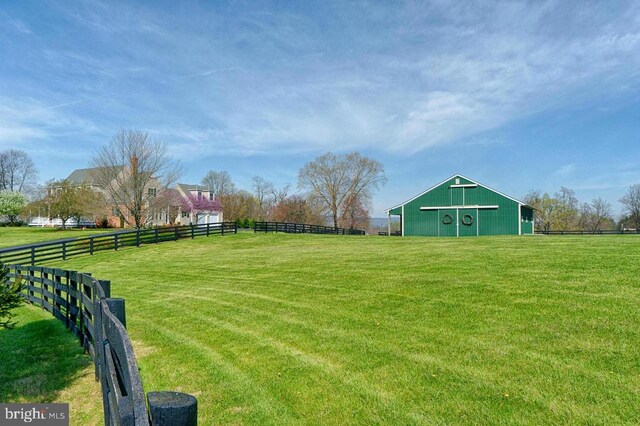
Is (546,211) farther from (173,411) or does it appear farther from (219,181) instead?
Result: (173,411)

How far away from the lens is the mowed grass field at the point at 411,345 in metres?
3.64

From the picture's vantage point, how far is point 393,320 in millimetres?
6188

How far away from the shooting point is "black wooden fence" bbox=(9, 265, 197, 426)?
5.10 ft

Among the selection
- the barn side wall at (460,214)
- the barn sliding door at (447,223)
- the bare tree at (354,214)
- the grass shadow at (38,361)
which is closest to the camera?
the grass shadow at (38,361)

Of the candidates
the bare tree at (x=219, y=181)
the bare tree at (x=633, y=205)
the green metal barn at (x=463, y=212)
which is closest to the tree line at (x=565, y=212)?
the bare tree at (x=633, y=205)

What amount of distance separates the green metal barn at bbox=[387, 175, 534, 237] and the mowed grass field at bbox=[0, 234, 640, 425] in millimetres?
22269

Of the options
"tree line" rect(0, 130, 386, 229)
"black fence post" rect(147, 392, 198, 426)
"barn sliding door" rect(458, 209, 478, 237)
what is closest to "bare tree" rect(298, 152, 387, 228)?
"tree line" rect(0, 130, 386, 229)

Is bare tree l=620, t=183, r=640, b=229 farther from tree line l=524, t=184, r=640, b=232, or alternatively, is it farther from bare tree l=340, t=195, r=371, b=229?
bare tree l=340, t=195, r=371, b=229

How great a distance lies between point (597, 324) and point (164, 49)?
19.8 meters

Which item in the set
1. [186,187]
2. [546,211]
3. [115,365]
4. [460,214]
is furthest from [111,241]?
[546,211]

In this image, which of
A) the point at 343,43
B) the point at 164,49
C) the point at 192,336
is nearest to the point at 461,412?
the point at 192,336

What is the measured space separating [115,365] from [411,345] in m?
3.56

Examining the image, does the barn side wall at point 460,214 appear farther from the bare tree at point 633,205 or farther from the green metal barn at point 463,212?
the bare tree at point 633,205

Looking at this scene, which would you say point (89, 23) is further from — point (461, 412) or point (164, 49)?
point (461, 412)
